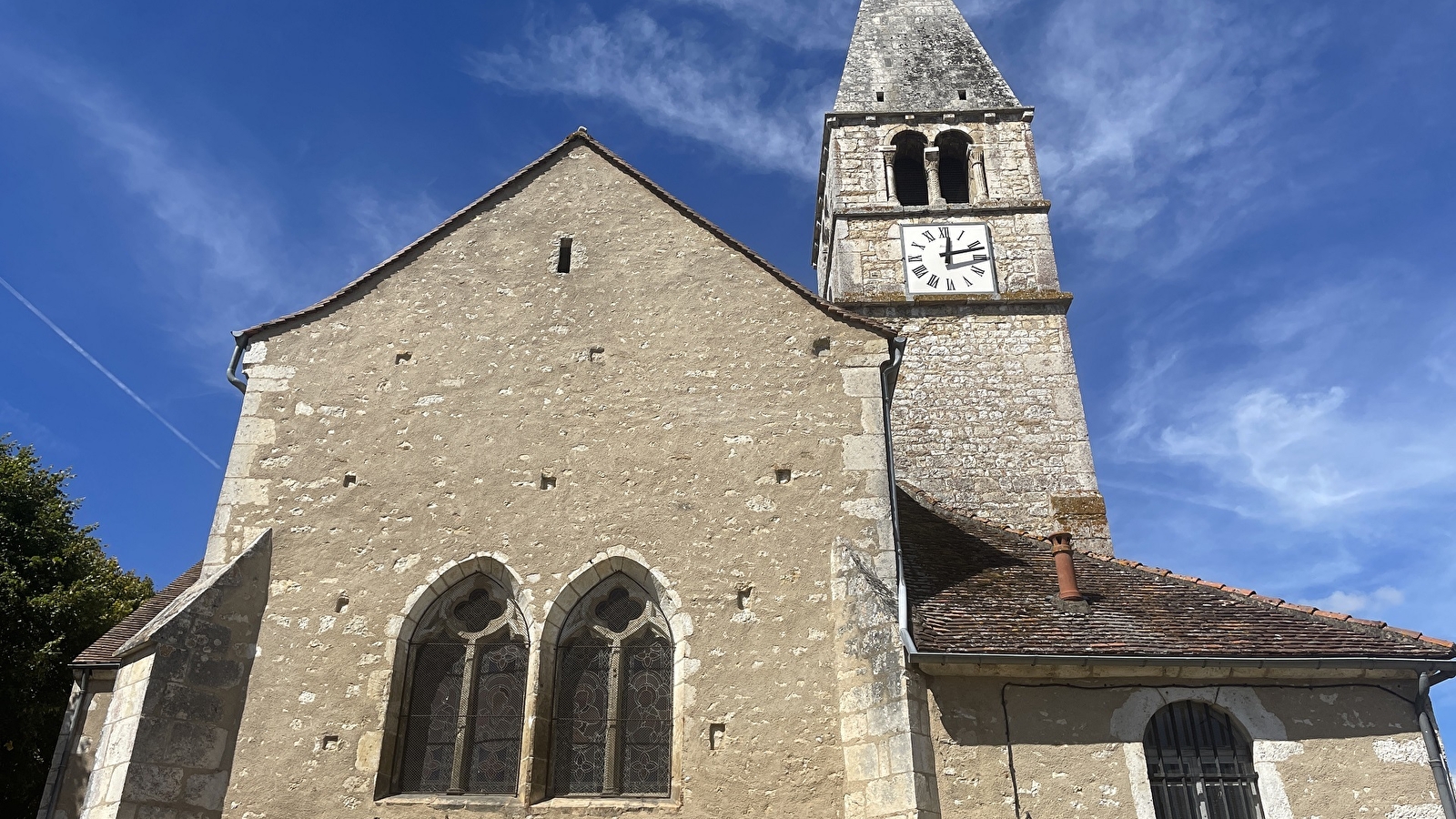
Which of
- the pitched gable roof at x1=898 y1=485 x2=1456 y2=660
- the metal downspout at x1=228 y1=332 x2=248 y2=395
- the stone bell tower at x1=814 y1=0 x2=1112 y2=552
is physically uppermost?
the stone bell tower at x1=814 y1=0 x2=1112 y2=552

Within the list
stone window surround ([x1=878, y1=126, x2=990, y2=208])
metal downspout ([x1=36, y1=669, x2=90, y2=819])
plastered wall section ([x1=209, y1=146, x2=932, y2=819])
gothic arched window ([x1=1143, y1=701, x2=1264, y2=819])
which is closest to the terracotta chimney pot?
gothic arched window ([x1=1143, y1=701, x2=1264, y2=819])

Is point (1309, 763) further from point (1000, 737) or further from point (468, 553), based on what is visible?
point (468, 553)

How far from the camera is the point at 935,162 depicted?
56.3ft

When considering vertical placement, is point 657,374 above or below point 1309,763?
above

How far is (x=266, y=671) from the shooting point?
7.57 m

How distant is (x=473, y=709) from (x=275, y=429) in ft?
10.1

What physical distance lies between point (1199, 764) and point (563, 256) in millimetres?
6958

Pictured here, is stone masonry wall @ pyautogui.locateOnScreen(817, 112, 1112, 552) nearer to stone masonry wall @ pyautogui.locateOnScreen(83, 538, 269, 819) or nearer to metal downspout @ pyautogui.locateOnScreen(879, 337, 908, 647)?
metal downspout @ pyautogui.locateOnScreen(879, 337, 908, 647)

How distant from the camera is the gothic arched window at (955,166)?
56.8 ft

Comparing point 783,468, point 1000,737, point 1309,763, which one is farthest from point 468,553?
point 1309,763

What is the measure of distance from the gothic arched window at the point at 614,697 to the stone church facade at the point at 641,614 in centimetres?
2

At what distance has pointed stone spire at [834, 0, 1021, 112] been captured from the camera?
18016 mm

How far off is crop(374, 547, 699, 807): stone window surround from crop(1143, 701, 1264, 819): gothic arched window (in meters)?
3.46

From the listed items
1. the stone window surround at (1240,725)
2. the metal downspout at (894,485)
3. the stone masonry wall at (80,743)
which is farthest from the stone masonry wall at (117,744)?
the stone window surround at (1240,725)
